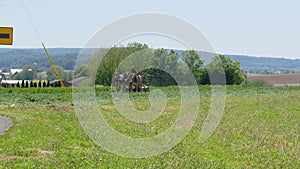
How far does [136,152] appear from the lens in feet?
41.9

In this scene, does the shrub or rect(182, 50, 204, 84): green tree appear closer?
rect(182, 50, 204, 84): green tree

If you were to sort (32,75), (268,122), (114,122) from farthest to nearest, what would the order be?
(32,75), (268,122), (114,122)

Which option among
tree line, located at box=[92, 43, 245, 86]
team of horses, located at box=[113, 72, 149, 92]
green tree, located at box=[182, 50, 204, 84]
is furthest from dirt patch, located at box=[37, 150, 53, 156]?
team of horses, located at box=[113, 72, 149, 92]

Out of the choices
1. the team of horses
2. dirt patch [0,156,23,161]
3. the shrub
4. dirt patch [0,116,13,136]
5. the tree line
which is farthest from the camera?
the shrub

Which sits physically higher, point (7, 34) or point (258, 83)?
point (7, 34)

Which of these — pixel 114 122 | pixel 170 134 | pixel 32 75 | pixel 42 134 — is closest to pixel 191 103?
pixel 114 122

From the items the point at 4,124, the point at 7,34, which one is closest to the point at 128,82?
the point at 4,124

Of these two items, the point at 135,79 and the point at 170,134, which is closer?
the point at 170,134

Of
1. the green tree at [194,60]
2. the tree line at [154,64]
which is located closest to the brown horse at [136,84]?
the tree line at [154,64]

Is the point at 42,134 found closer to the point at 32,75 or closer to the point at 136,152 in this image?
the point at 136,152

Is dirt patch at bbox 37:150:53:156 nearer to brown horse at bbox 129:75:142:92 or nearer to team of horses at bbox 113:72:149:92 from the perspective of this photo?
team of horses at bbox 113:72:149:92

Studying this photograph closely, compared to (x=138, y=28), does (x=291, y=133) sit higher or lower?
lower

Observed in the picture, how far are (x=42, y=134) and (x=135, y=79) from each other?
82.3 ft

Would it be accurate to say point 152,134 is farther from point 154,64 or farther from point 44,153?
point 154,64
